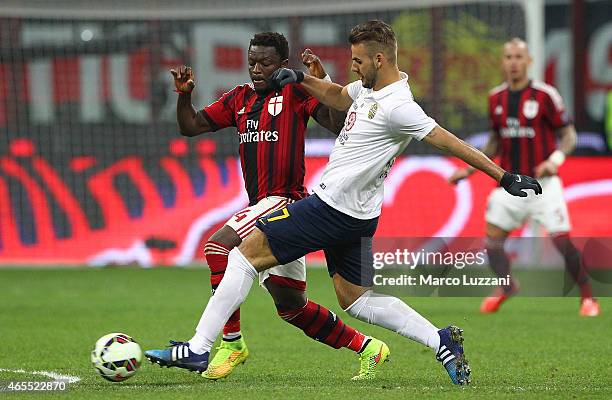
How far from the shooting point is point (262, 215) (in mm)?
7699

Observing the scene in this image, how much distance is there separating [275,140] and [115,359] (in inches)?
67.6

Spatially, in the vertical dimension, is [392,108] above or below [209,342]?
above

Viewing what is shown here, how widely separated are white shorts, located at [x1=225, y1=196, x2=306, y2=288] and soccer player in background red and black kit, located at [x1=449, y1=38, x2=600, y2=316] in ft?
14.8

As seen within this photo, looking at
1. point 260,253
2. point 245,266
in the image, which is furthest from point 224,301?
point 260,253

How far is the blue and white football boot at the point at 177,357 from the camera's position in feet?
23.1

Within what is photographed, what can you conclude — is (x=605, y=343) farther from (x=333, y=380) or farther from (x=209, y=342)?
(x=209, y=342)

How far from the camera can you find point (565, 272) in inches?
475

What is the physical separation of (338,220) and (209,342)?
39.7 inches

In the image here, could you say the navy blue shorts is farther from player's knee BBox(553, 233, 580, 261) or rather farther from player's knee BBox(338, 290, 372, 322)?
player's knee BBox(553, 233, 580, 261)

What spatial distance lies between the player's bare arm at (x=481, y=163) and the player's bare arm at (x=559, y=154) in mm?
4841

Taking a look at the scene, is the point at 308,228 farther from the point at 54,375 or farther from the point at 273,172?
the point at 54,375

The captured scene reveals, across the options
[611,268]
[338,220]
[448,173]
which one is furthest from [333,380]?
[448,173]

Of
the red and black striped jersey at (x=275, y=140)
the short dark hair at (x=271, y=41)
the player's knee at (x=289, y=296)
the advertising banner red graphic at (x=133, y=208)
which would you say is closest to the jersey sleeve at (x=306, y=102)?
the red and black striped jersey at (x=275, y=140)

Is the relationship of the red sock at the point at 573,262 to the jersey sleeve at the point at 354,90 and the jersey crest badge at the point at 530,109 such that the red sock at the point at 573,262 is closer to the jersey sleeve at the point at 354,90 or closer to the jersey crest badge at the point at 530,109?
the jersey crest badge at the point at 530,109
